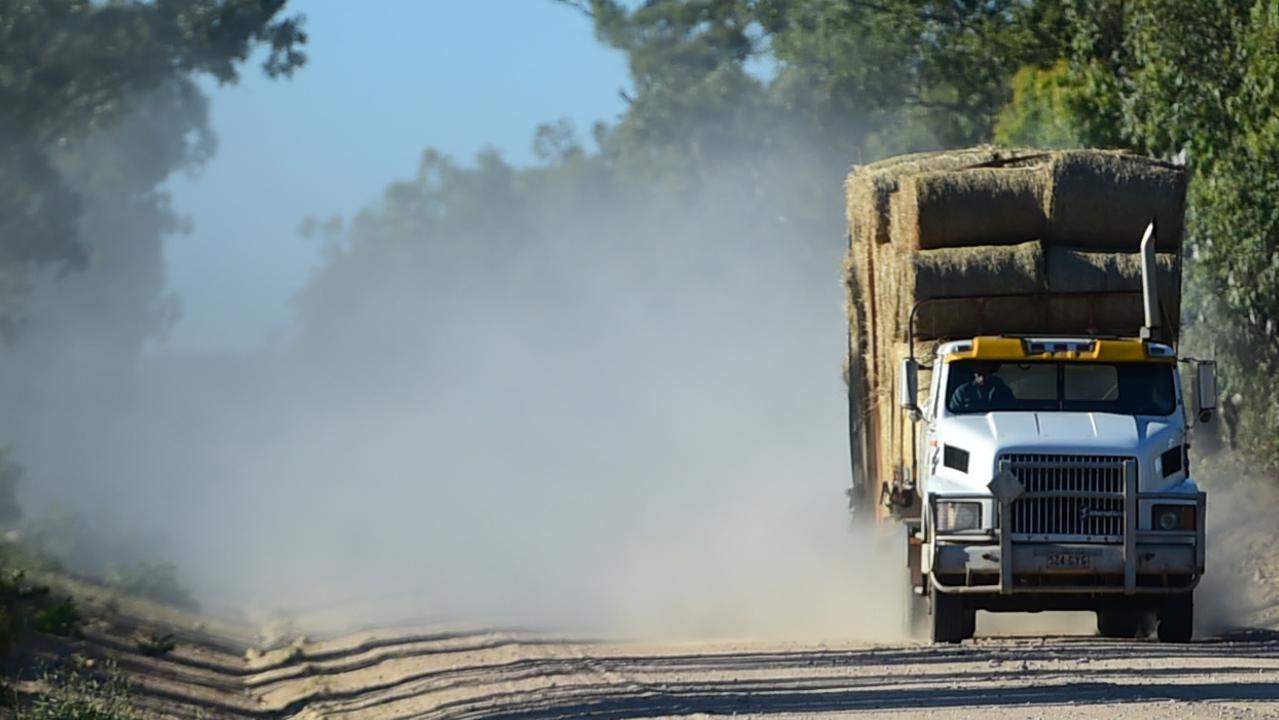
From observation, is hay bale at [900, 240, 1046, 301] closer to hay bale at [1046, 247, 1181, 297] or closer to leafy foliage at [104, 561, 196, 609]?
hay bale at [1046, 247, 1181, 297]

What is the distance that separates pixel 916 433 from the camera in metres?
17.2

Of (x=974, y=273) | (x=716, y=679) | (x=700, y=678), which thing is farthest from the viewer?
(x=974, y=273)

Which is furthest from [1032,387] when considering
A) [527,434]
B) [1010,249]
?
[527,434]

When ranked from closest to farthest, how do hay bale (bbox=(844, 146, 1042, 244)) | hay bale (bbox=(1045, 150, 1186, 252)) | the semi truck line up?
the semi truck < hay bale (bbox=(1045, 150, 1186, 252)) < hay bale (bbox=(844, 146, 1042, 244))

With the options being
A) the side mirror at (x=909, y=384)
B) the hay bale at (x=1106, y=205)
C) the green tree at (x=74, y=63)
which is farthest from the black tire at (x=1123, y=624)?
the green tree at (x=74, y=63)

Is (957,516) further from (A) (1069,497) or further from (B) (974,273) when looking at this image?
(B) (974,273)

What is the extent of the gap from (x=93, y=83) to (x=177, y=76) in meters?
3.04

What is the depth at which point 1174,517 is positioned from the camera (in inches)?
611

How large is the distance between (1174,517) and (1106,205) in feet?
10.9

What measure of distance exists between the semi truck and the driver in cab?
0.03 feet

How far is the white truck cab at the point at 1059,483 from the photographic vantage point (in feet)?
50.7

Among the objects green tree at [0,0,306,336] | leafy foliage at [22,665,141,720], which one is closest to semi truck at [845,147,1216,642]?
leafy foliage at [22,665,141,720]

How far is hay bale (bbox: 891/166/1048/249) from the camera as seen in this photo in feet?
58.7

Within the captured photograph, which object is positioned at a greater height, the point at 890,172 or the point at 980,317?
the point at 890,172
